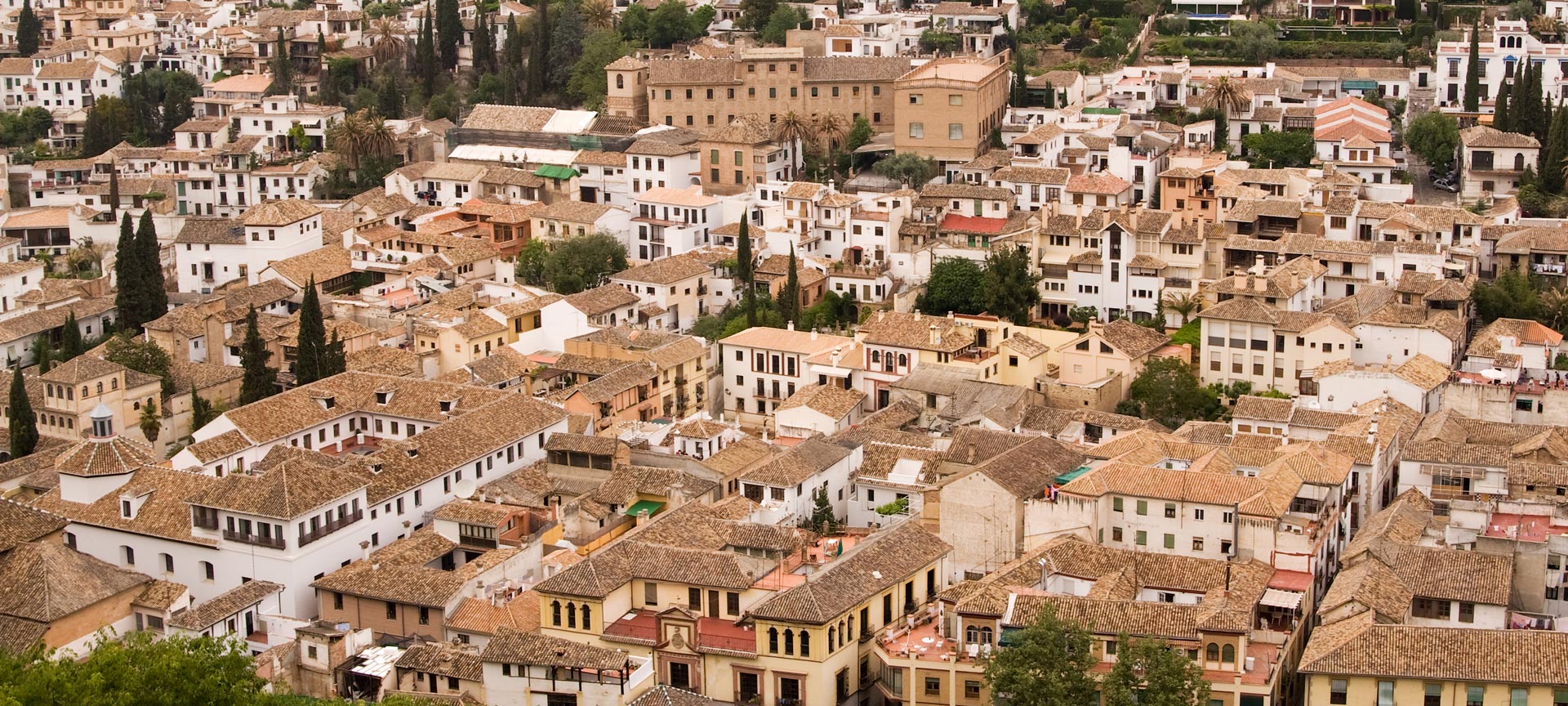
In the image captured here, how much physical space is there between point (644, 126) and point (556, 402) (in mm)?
22115

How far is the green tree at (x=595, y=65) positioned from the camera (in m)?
81.3

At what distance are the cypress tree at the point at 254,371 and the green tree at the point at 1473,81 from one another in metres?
38.6

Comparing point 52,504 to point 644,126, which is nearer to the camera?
point 52,504

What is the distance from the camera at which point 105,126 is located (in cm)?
8594

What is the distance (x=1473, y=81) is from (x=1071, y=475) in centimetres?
3143

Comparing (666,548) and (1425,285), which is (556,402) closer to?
(666,548)

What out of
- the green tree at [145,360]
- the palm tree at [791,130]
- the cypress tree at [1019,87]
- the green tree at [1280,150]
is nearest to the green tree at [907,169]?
the palm tree at [791,130]

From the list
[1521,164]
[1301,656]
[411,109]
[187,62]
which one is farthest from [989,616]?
[187,62]

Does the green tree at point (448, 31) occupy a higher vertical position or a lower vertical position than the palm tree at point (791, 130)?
higher

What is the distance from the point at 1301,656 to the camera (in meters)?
38.8

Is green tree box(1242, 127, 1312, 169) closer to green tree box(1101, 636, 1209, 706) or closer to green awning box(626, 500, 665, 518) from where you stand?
green awning box(626, 500, 665, 518)

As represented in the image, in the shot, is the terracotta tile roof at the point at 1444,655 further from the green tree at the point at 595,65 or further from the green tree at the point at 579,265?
the green tree at the point at 595,65

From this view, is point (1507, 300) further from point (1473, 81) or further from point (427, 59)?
point (427, 59)

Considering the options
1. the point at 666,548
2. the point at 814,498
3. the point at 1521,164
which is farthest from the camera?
the point at 1521,164
